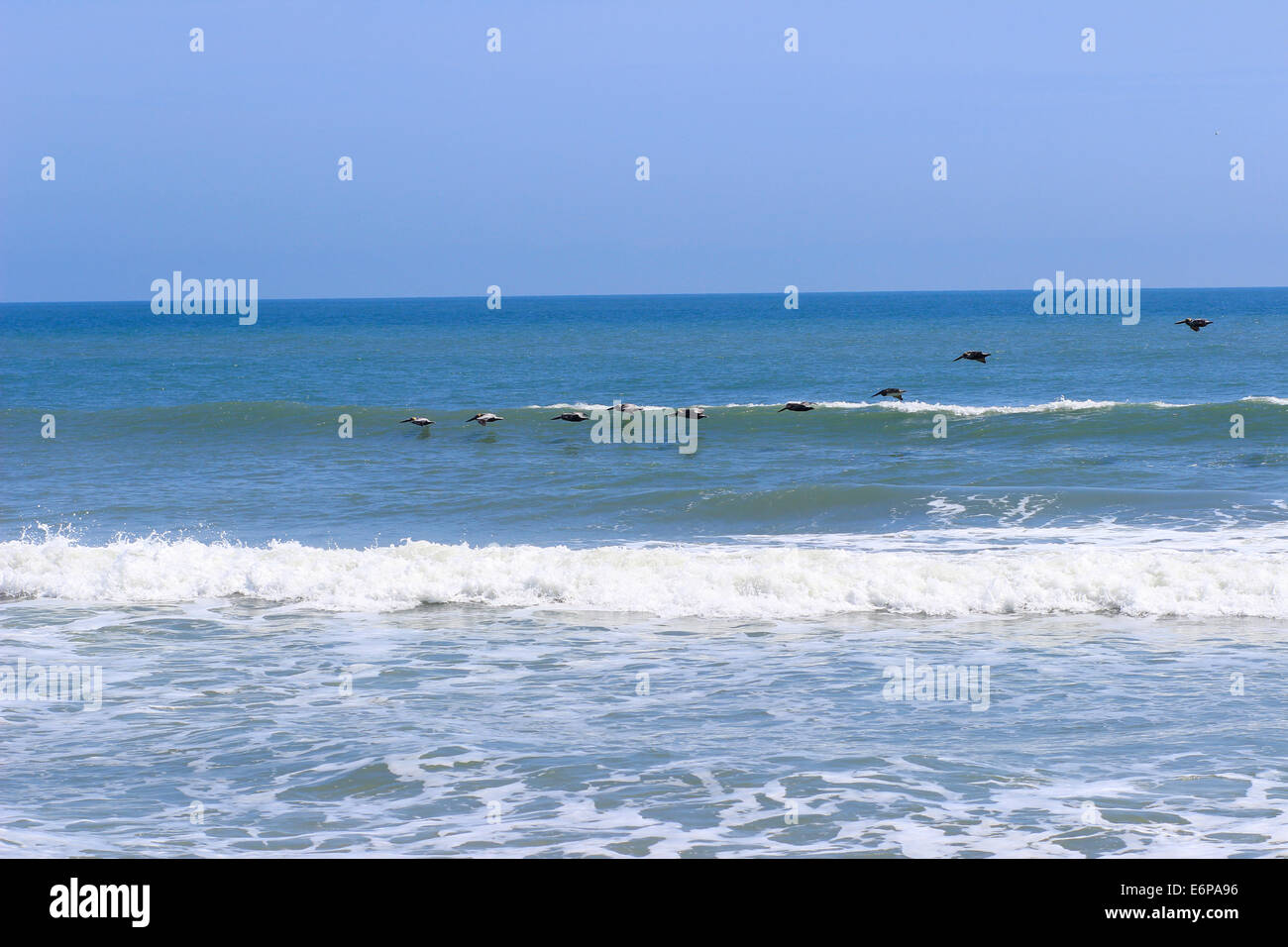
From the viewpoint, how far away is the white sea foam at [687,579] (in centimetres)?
1380

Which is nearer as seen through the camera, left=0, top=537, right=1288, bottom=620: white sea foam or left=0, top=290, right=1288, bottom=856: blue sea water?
left=0, top=290, right=1288, bottom=856: blue sea water

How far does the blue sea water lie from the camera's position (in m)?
7.64

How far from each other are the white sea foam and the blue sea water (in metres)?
0.05

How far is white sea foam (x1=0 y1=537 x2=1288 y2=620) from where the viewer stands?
45.3 ft

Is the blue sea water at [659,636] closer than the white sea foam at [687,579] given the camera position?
Yes

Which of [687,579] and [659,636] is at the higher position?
[687,579]

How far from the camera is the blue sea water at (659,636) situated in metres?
7.64

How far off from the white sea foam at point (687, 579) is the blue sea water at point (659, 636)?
2.1 inches

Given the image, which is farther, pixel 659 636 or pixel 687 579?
pixel 687 579

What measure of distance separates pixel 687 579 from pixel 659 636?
2.11 metres

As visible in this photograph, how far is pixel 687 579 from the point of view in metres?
14.8
